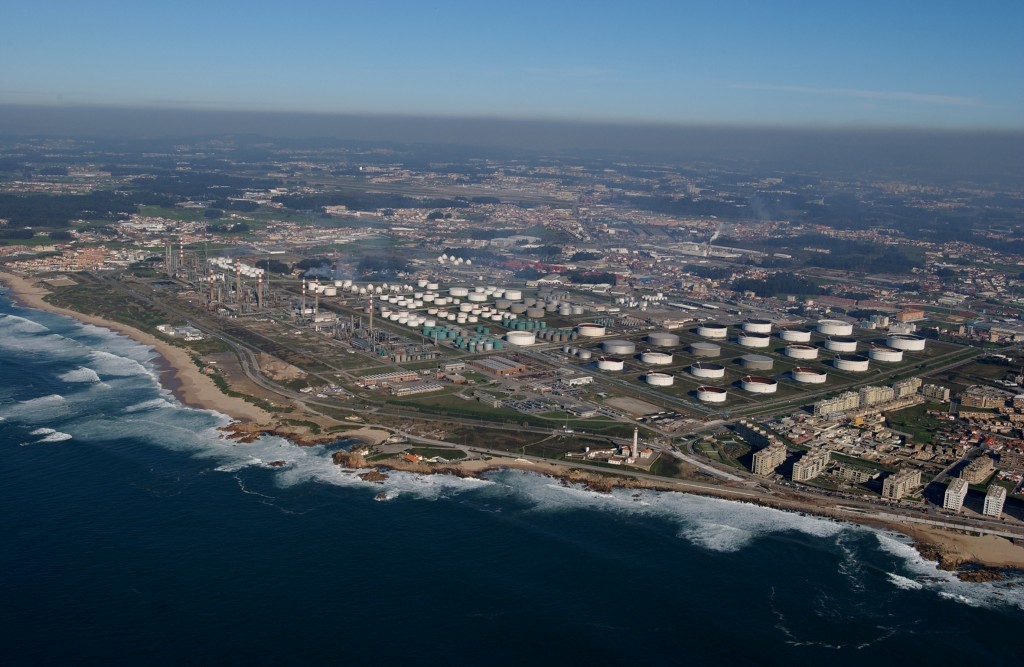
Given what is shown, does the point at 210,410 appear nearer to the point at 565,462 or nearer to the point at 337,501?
the point at 337,501

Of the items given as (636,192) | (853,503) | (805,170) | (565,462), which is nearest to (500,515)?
(565,462)

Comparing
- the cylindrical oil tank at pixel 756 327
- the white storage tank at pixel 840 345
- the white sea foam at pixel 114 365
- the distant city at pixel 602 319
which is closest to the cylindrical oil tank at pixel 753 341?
the distant city at pixel 602 319

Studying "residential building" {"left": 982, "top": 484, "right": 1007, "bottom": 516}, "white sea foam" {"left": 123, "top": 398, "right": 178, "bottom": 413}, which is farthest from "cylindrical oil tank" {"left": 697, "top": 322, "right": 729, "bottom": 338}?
"white sea foam" {"left": 123, "top": 398, "right": 178, "bottom": 413}

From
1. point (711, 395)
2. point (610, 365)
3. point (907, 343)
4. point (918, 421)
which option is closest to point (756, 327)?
point (907, 343)

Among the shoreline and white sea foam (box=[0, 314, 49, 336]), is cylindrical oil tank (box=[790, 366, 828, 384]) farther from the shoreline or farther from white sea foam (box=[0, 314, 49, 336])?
white sea foam (box=[0, 314, 49, 336])

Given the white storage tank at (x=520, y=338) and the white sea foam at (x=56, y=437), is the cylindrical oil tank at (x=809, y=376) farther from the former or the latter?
the white sea foam at (x=56, y=437)

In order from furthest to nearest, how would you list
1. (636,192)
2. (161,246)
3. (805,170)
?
(805,170), (636,192), (161,246)

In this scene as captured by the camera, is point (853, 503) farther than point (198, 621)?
Yes

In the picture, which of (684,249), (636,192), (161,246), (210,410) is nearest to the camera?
(210,410)
